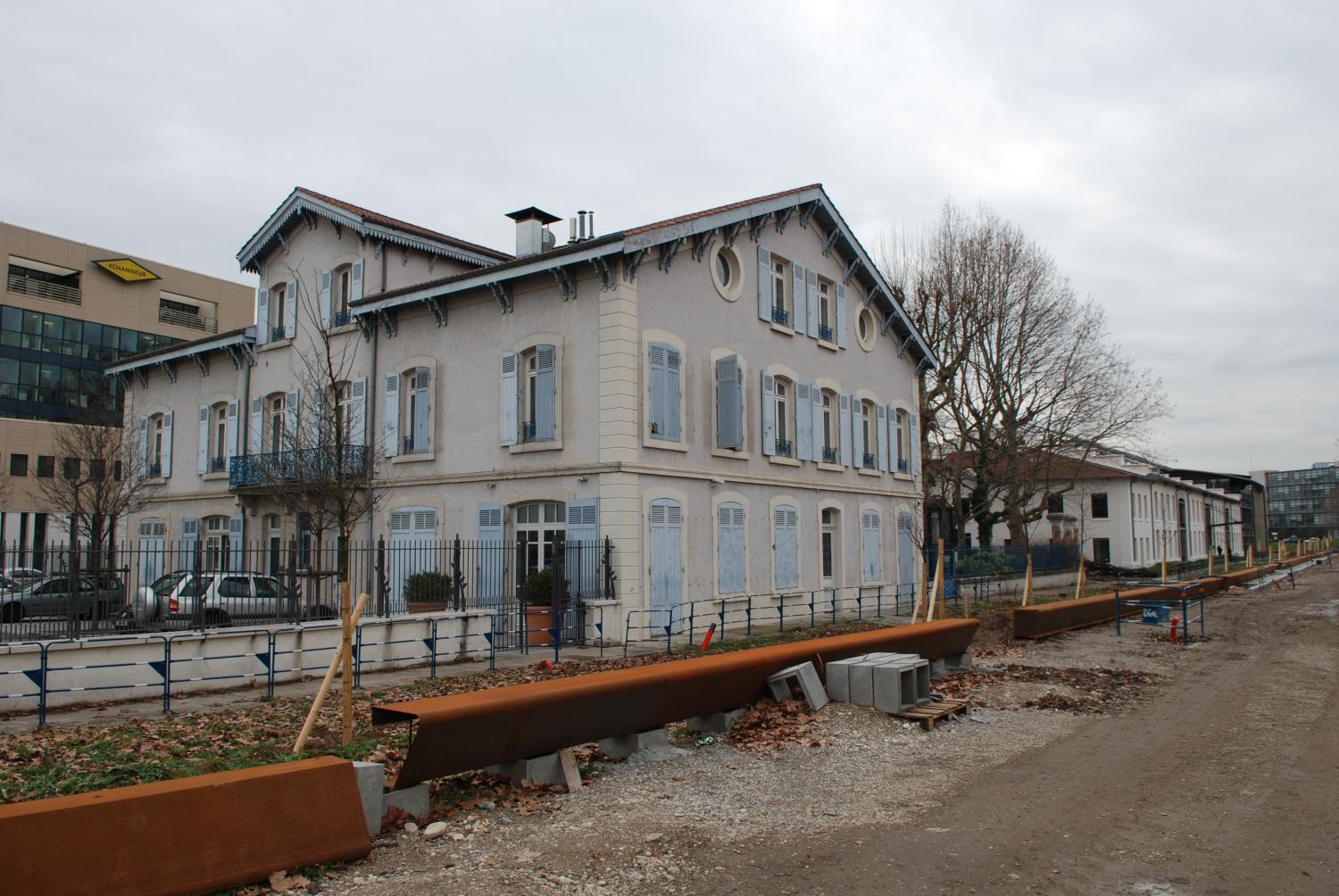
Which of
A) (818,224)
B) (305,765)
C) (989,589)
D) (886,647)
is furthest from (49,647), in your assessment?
(989,589)

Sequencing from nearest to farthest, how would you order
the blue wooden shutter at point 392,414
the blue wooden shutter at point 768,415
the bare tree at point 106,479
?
the blue wooden shutter at point 392,414 → the blue wooden shutter at point 768,415 → the bare tree at point 106,479

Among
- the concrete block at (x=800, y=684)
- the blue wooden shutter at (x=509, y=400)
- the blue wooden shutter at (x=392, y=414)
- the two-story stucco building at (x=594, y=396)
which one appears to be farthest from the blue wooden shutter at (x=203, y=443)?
the concrete block at (x=800, y=684)

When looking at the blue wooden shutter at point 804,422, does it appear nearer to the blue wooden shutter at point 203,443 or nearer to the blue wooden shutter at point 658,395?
the blue wooden shutter at point 658,395

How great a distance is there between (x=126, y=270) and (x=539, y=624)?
44.5 meters

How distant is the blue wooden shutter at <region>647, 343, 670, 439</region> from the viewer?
19.0 metres

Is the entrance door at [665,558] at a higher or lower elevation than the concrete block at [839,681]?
higher

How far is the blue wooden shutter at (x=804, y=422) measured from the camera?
77.5 feet

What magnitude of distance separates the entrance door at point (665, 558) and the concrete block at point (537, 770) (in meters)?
11.0

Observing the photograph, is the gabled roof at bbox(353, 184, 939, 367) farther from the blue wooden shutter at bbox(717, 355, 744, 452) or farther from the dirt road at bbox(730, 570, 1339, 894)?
the dirt road at bbox(730, 570, 1339, 894)

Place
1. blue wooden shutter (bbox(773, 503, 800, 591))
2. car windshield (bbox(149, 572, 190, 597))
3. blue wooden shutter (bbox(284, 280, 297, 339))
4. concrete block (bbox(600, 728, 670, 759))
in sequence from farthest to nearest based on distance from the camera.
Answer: blue wooden shutter (bbox(284, 280, 297, 339)) → blue wooden shutter (bbox(773, 503, 800, 591)) → car windshield (bbox(149, 572, 190, 597)) → concrete block (bbox(600, 728, 670, 759))

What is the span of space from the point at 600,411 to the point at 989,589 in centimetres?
1905

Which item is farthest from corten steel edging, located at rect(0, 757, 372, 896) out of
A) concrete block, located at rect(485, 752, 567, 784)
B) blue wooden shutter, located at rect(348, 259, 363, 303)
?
blue wooden shutter, located at rect(348, 259, 363, 303)

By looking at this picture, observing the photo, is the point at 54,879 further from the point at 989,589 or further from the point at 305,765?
the point at 989,589

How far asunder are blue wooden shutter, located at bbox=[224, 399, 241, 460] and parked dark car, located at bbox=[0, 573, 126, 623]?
13.4 m
